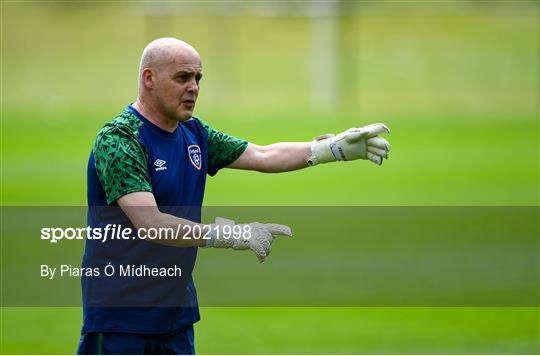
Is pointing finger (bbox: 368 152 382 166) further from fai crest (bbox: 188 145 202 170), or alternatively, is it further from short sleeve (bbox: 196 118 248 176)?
fai crest (bbox: 188 145 202 170)

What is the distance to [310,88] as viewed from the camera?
5431 cm

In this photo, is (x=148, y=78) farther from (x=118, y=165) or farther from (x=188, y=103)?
(x=118, y=165)

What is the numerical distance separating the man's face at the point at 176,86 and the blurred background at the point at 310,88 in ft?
52.3

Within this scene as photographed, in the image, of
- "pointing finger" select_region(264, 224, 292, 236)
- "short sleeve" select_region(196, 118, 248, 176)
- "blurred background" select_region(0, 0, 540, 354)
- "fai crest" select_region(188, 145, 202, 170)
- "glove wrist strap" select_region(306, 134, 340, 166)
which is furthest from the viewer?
"blurred background" select_region(0, 0, 540, 354)

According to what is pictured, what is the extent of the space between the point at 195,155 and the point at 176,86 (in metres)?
0.50

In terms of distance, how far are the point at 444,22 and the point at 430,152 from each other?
24141 mm

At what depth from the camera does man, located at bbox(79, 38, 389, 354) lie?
21.9ft

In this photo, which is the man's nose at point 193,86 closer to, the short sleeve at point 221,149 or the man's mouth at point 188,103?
the man's mouth at point 188,103

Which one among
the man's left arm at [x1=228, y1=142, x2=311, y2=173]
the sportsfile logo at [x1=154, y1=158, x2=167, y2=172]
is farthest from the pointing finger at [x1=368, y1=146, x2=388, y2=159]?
the sportsfile logo at [x1=154, y1=158, x2=167, y2=172]

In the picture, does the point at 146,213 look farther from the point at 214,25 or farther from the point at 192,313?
the point at 214,25

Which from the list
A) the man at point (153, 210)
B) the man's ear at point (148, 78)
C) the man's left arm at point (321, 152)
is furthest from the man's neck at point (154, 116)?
the man's left arm at point (321, 152)

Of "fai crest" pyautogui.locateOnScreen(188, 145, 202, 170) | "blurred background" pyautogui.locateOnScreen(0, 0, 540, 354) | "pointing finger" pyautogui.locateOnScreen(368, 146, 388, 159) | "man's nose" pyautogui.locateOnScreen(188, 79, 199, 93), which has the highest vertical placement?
"blurred background" pyautogui.locateOnScreen(0, 0, 540, 354)

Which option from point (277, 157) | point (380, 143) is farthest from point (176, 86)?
point (380, 143)

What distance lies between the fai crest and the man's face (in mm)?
301
